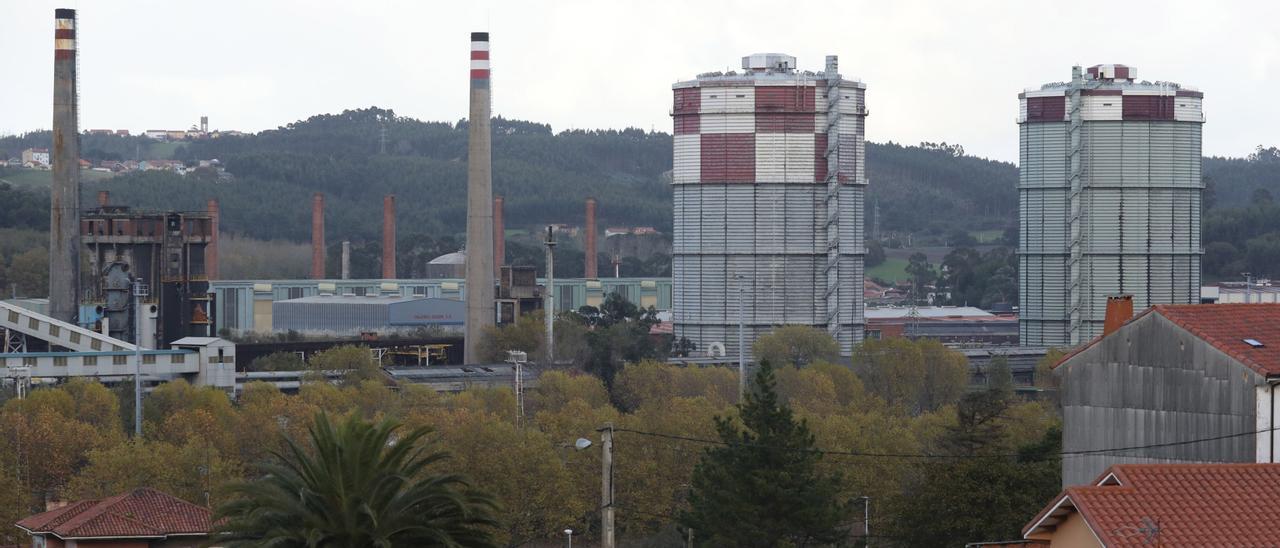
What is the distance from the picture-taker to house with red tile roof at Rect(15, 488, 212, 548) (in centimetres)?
3450

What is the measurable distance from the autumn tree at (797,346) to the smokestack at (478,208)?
1313 centimetres

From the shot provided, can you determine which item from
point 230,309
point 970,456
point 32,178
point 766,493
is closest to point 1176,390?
point 970,456

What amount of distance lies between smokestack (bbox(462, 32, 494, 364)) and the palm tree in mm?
61874

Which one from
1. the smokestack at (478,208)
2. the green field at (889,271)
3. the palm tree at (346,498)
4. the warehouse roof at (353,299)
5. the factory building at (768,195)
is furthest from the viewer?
the green field at (889,271)

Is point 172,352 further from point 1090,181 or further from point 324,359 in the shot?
point 1090,181

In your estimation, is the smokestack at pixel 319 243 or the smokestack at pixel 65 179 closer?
the smokestack at pixel 65 179

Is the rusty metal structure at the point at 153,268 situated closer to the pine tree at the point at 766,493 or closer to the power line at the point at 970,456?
the power line at the point at 970,456

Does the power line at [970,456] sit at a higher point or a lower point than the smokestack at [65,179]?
lower

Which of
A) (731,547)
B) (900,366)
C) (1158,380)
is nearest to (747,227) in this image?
(900,366)

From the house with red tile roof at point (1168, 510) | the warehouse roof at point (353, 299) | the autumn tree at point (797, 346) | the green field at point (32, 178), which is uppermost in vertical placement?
the green field at point (32, 178)

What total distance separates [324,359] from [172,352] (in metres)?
7.09

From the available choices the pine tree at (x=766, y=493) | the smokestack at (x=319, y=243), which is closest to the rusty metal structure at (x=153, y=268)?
the smokestack at (x=319, y=243)

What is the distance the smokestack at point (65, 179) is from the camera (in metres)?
84.2

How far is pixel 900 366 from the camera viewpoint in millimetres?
76812
